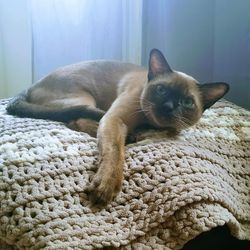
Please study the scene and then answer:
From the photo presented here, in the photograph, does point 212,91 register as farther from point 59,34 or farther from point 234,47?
point 59,34

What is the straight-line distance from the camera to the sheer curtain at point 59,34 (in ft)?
5.36

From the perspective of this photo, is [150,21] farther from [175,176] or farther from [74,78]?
[175,176]

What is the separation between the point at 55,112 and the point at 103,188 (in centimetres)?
42

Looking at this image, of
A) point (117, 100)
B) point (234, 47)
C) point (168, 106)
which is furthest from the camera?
point (234, 47)

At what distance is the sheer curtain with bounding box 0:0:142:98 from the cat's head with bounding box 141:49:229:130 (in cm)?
53

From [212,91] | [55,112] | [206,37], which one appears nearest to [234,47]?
[206,37]

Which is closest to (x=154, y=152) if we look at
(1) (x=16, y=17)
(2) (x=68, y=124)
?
(2) (x=68, y=124)

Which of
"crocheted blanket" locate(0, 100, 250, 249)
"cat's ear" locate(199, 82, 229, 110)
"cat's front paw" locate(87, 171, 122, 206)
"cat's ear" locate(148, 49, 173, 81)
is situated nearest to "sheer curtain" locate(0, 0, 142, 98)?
"cat's ear" locate(148, 49, 173, 81)

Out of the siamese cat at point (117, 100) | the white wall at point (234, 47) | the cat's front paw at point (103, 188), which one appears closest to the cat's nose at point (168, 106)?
the siamese cat at point (117, 100)

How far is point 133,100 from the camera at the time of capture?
1211 mm

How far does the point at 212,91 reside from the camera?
3.91ft

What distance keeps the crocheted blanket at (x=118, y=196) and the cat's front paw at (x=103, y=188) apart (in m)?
0.02

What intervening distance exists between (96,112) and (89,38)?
0.66 metres

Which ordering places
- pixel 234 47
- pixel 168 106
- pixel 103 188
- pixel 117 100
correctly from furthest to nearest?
pixel 234 47 < pixel 117 100 < pixel 168 106 < pixel 103 188
